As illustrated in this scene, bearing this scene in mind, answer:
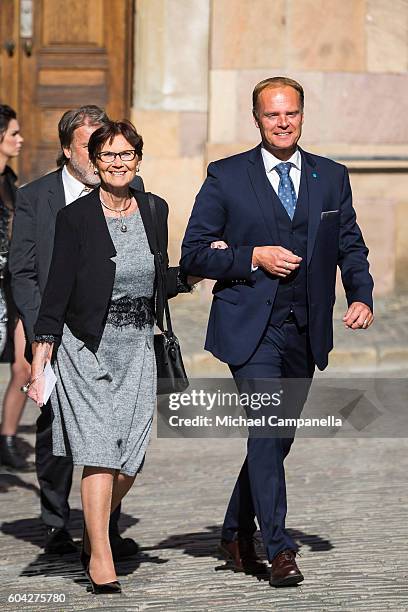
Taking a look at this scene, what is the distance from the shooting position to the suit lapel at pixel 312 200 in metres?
6.48

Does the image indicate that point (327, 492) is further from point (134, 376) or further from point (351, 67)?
point (351, 67)

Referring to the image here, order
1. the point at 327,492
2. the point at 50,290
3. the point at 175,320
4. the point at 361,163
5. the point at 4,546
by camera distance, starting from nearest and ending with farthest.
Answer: the point at 50,290 → the point at 4,546 → the point at 327,492 → the point at 175,320 → the point at 361,163

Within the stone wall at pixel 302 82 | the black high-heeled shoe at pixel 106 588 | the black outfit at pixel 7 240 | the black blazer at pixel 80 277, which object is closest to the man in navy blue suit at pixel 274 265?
the black blazer at pixel 80 277

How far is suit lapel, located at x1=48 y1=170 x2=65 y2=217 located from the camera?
7.18m

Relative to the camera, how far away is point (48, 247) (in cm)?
717

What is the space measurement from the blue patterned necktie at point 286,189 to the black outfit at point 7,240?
231cm

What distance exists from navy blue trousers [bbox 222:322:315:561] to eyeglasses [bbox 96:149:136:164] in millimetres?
826

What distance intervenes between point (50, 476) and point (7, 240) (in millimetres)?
1762

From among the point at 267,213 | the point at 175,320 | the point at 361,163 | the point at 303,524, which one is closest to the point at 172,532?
the point at 303,524

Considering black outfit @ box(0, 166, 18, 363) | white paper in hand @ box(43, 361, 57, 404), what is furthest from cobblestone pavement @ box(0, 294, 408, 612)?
white paper in hand @ box(43, 361, 57, 404)

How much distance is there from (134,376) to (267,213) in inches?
31.0

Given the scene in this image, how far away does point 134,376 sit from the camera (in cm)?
645

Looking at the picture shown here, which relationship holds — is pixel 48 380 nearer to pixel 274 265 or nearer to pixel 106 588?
pixel 106 588

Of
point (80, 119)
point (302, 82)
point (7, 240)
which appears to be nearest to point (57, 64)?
point (302, 82)
